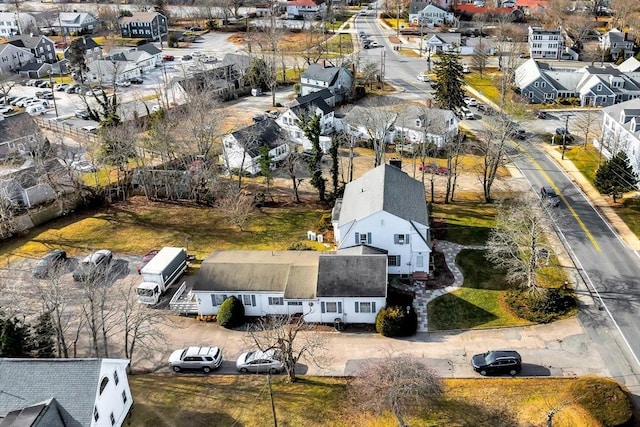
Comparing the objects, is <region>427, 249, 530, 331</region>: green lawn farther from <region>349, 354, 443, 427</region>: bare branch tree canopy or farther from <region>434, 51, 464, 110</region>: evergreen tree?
<region>434, 51, 464, 110</region>: evergreen tree

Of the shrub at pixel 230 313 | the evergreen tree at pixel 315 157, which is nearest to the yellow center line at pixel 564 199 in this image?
the evergreen tree at pixel 315 157

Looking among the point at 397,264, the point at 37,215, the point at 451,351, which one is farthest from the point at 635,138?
the point at 37,215

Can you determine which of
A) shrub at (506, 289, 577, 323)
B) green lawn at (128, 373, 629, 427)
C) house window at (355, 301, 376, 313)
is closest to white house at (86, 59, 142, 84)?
house window at (355, 301, 376, 313)

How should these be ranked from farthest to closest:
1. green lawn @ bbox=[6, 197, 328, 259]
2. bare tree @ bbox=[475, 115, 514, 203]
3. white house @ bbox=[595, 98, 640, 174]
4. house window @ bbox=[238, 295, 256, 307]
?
1. white house @ bbox=[595, 98, 640, 174]
2. bare tree @ bbox=[475, 115, 514, 203]
3. green lawn @ bbox=[6, 197, 328, 259]
4. house window @ bbox=[238, 295, 256, 307]

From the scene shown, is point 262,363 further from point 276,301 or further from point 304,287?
point 304,287

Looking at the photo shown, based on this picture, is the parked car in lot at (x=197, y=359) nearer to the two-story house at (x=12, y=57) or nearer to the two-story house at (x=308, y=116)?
the two-story house at (x=308, y=116)

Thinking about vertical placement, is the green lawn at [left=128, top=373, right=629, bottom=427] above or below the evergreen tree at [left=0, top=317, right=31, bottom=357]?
below

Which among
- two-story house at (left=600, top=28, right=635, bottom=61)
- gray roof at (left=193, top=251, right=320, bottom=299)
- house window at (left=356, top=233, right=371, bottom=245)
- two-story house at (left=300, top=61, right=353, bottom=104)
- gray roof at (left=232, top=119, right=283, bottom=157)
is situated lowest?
gray roof at (left=193, top=251, right=320, bottom=299)

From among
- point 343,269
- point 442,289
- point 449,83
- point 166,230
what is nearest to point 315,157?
point 166,230
